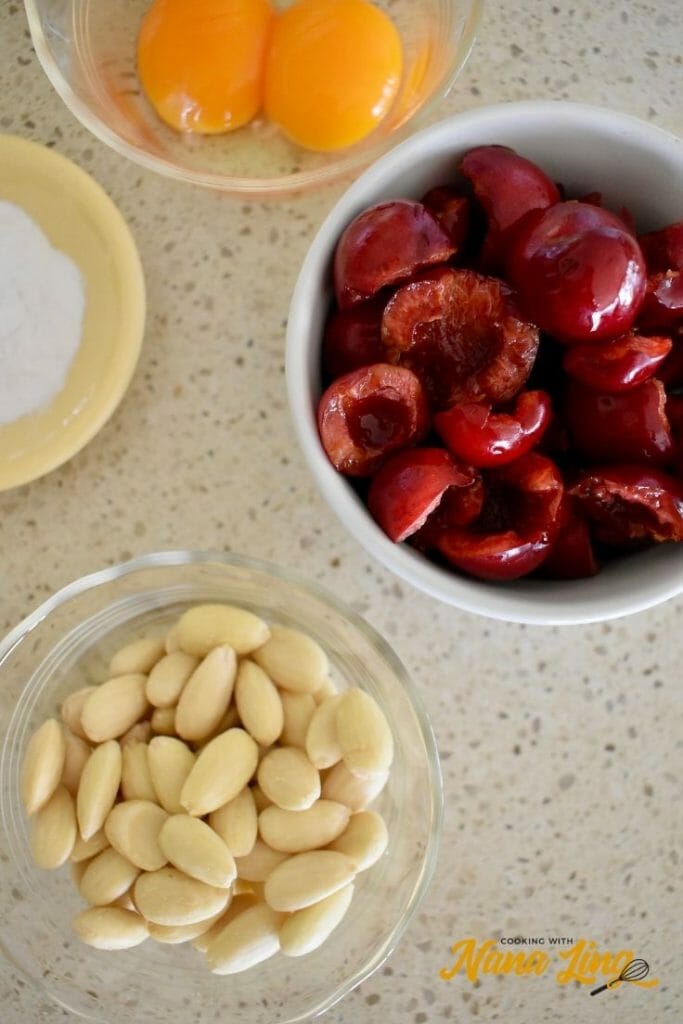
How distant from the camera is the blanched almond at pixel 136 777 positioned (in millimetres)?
794

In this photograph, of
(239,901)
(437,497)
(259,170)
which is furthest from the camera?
(259,170)

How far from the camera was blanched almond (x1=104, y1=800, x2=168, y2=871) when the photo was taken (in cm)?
77

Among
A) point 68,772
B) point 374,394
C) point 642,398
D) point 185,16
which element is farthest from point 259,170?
point 68,772

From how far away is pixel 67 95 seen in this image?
2.84 ft

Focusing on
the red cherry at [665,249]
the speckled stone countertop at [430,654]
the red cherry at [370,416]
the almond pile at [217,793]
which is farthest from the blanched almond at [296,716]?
the red cherry at [665,249]

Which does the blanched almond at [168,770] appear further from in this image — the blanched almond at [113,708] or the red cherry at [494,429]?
the red cherry at [494,429]

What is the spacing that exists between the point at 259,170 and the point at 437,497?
0.41 meters

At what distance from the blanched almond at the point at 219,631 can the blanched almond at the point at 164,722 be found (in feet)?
0.18

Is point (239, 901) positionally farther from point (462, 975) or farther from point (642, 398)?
point (642, 398)

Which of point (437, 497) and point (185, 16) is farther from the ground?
point (185, 16)

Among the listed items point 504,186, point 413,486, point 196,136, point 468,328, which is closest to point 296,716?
point 413,486

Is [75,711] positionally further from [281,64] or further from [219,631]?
[281,64]

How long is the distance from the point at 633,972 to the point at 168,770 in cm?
47

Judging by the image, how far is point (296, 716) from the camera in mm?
813
